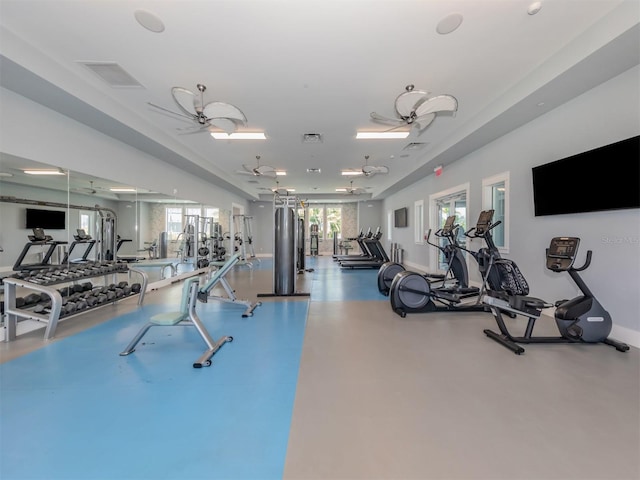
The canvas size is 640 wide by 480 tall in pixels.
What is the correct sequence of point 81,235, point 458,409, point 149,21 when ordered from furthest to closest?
point 81,235 → point 149,21 → point 458,409

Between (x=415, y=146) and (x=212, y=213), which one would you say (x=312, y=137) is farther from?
(x=212, y=213)

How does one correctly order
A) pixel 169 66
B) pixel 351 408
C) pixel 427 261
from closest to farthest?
pixel 351 408 < pixel 169 66 < pixel 427 261

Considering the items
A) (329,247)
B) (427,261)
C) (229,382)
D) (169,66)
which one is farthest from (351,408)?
(329,247)

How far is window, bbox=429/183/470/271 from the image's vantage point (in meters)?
6.80

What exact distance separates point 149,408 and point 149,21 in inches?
131

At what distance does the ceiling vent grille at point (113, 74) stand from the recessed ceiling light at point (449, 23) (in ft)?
11.8

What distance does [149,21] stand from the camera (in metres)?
2.65

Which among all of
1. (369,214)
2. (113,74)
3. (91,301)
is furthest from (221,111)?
(369,214)

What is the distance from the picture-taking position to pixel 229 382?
91.5 inches

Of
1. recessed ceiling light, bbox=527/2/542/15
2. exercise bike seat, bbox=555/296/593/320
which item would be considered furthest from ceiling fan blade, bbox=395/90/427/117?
exercise bike seat, bbox=555/296/593/320

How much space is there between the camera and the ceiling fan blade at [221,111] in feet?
11.2

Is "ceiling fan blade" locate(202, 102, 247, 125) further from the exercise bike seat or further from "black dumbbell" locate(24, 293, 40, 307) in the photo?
the exercise bike seat

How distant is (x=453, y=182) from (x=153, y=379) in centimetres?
698

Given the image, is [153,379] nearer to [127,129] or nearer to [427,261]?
[127,129]
